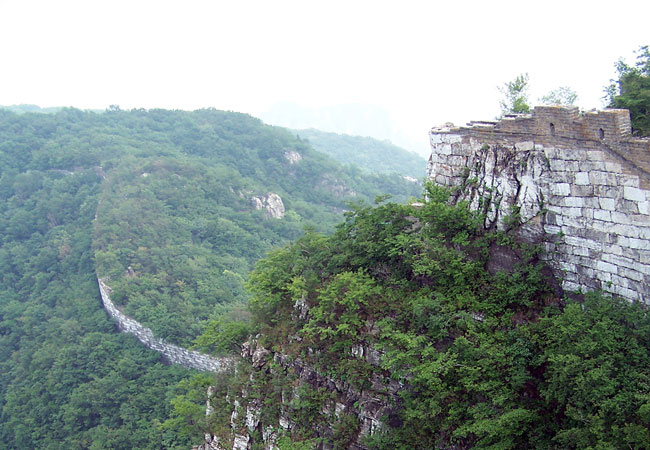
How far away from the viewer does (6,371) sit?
107ft

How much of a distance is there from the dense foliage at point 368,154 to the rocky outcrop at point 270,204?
37.9 m

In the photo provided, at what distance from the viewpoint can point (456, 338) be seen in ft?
40.8

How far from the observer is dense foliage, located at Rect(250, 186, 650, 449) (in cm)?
1034

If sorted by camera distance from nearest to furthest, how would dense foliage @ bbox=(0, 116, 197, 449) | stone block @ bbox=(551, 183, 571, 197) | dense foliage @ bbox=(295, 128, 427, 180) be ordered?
stone block @ bbox=(551, 183, 571, 197) < dense foliage @ bbox=(0, 116, 197, 449) < dense foliage @ bbox=(295, 128, 427, 180)

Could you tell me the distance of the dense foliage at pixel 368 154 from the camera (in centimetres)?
8881

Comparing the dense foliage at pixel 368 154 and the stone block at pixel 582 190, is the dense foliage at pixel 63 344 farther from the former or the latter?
the dense foliage at pixel 368 154

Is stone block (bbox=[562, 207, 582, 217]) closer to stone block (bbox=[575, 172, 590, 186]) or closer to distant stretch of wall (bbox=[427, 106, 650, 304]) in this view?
distant stretch of wall (bbox=[427, 106, 650, 304])

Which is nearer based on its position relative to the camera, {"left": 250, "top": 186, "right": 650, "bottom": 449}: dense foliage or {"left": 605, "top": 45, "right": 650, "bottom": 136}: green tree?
{"left": 250, "top": 186, "right": 650, "bottom": 449}: dense foliage

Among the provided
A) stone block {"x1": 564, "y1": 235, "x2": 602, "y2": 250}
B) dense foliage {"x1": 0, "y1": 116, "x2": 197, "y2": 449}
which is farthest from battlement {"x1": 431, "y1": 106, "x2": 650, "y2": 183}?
dense foliage {"x1": 0, "y1": 116, "x2": 197, "y2": 449}

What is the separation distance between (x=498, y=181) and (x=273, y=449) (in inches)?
365

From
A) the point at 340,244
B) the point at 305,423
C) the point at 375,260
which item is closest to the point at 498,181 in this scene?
the point at 375,260

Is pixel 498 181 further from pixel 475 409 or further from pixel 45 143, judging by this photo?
pixel 45 143

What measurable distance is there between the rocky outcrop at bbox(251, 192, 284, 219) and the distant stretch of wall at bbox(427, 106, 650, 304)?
3424cm

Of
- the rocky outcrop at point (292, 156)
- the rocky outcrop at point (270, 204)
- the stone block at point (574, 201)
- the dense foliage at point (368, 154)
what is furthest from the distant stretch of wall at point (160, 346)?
the dense foliage at point (368, 154)
